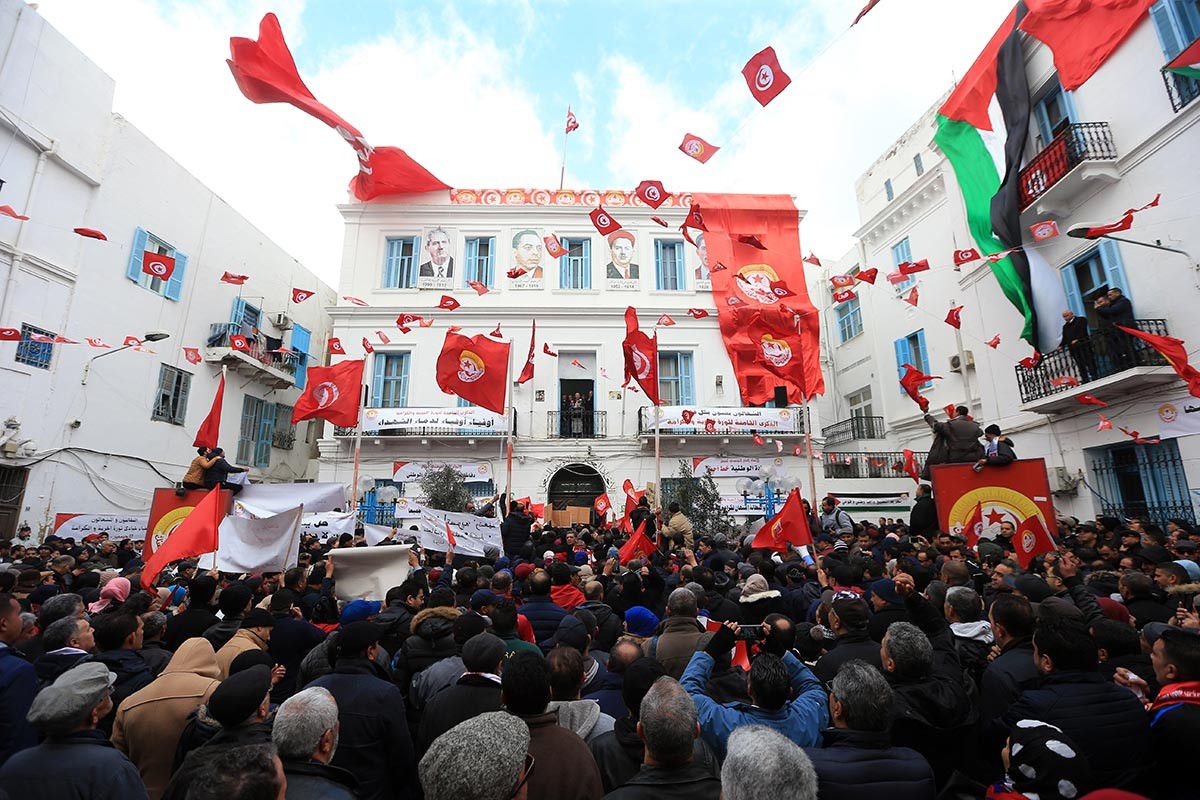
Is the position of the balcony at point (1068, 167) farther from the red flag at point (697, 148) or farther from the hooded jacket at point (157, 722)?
the hooded jacket at point (157, 722)

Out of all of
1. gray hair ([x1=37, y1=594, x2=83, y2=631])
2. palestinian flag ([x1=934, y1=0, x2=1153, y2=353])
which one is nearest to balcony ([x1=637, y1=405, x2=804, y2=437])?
palestinian flag ([x1=934, y1=0, x2=1153, y2=353])

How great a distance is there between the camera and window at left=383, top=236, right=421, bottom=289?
21281 millimetres

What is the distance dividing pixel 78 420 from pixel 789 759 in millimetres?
18840

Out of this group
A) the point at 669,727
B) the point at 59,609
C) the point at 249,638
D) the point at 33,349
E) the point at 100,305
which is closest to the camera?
the point at 669,727

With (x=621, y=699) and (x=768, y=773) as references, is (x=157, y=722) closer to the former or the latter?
(x=621, y=699)

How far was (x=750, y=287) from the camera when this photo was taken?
2006cm

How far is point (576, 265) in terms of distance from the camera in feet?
71.7

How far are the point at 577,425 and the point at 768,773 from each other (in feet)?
60.8

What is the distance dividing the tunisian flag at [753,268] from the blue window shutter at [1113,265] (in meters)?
6.96

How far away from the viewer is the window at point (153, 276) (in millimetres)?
16781

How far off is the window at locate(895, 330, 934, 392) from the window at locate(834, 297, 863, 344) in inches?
114

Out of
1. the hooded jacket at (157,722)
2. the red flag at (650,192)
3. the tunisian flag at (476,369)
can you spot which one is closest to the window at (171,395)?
the tunisian flag at (476,369)

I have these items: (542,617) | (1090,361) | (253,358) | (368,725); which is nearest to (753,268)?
(1090,361)

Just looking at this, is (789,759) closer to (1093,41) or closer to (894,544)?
(894,544)
